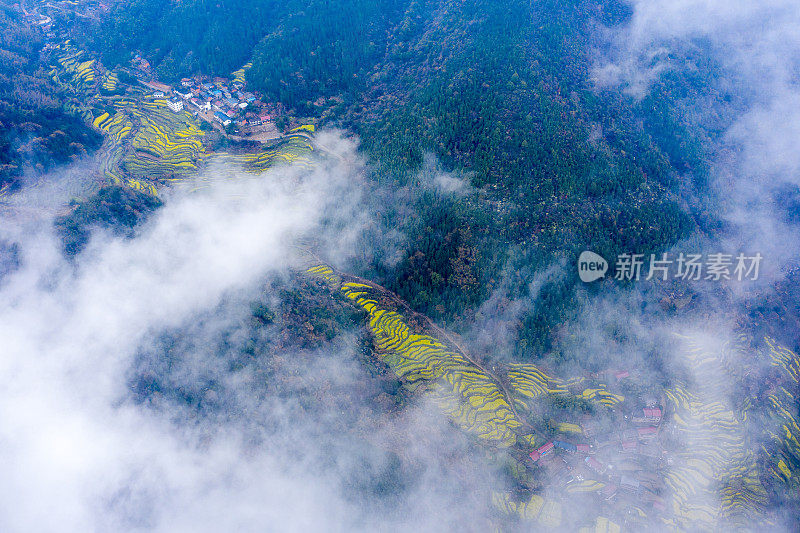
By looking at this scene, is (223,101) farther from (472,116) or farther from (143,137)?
(472,116)

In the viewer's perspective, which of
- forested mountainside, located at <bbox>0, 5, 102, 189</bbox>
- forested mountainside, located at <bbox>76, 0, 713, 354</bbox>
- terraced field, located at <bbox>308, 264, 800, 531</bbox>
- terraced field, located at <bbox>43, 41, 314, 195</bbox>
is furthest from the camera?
terraced field, located at <bbox>43, 41, 314, 195</bbox>

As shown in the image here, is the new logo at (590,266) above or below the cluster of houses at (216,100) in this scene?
below

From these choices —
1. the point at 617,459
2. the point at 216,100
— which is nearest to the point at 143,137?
the point at 216,100

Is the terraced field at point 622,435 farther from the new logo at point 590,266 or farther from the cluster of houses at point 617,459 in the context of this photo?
the new logo at point 590,266

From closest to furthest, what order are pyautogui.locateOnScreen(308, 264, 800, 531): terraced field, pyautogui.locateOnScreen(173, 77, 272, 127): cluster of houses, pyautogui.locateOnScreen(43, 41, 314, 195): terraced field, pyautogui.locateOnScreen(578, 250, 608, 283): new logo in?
pyautogui.locateOnScreen(308, 264, 800, 531): terraced field → pyautogui.locateOnScreen(578, 250, 608, 283): new logo → pyautogui.locateOnScreen(43, 41, 314, 195): terraced field → pyautogui.locateOnScreen(173, 77, 272, 127): cluster of houses

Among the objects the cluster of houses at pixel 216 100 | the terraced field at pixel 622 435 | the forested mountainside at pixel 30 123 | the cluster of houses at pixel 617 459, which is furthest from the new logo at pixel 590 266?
the forested mountainside at pixel 30 123

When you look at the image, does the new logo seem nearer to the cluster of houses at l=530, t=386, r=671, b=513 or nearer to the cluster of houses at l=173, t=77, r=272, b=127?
the cluster of houses at l=530, t=386, r=671, b=513

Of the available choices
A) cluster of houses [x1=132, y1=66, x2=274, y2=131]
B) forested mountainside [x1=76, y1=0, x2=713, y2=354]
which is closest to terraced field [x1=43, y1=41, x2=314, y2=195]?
cluster of houses [x1=132, y1=66, x2=274, y2=131]
